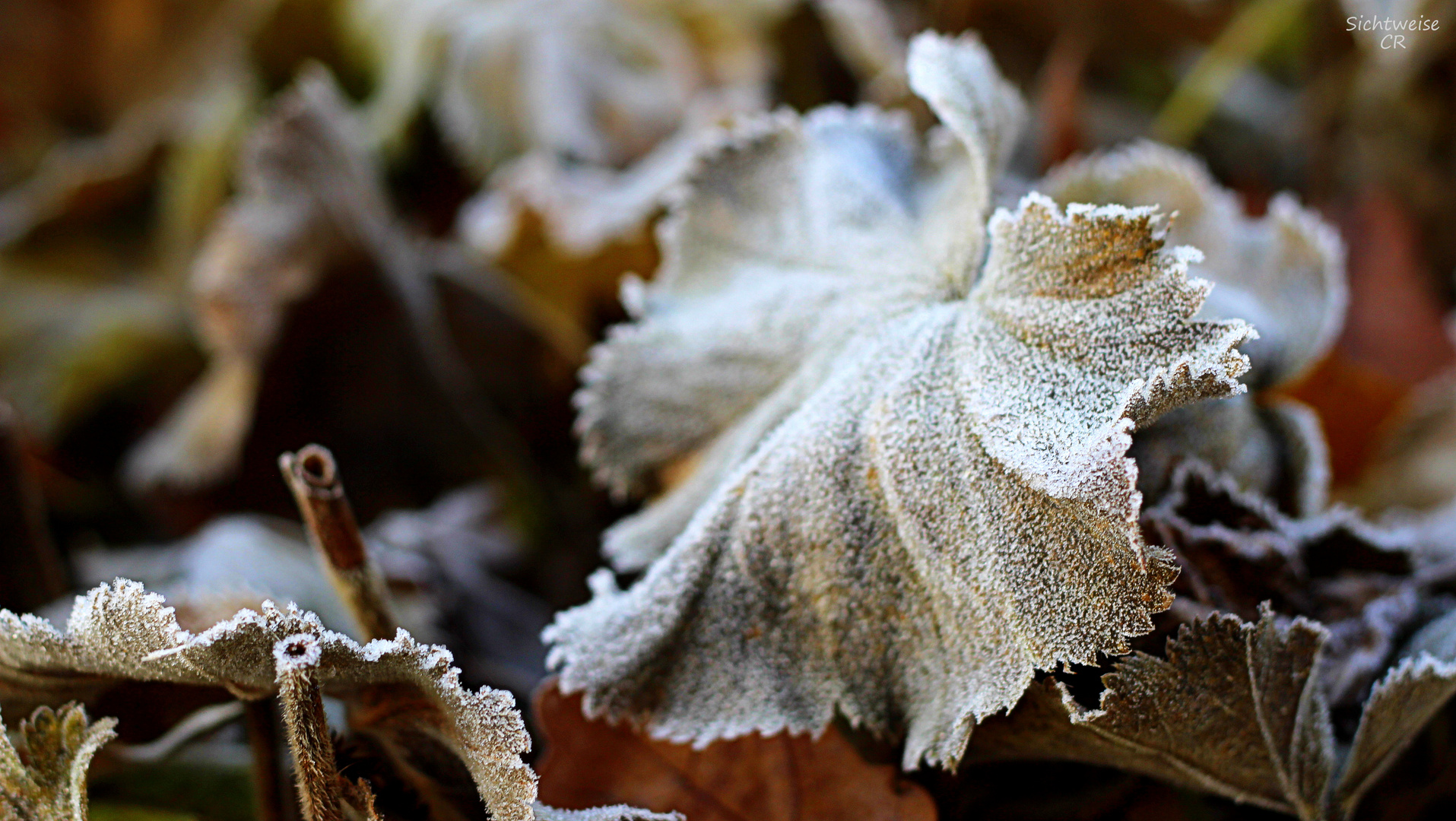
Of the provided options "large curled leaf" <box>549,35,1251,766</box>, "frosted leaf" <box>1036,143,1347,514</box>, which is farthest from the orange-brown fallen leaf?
"frosted leaf" <box>1036,143,1347,514</box>

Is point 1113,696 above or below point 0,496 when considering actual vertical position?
below

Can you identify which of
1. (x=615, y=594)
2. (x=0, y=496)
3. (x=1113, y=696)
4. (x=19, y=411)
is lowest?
(x=1113, y=696)

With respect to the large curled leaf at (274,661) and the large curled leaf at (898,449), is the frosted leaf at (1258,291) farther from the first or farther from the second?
the large curled leaf at (274,661)

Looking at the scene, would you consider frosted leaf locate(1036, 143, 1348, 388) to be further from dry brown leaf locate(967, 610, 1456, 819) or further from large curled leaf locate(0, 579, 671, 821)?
large curled leaf locate(0, 579, 671, 821)

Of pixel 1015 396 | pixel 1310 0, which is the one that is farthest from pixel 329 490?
pixel 1310 0

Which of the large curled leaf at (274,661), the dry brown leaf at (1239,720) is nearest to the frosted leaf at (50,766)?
the large curled leaf at (274,661)

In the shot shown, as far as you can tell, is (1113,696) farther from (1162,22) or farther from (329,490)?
(1162,22)

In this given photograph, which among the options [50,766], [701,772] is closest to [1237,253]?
[701,772]
